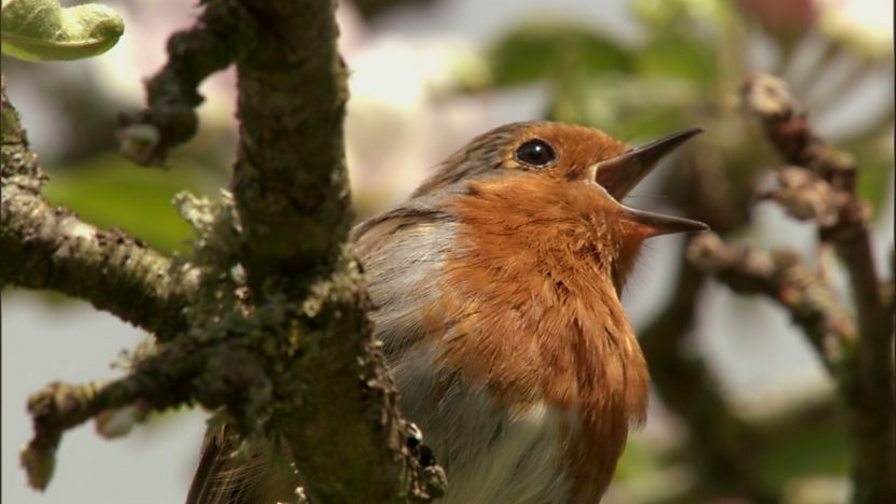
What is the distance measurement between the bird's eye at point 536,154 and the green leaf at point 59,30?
2.71 metres

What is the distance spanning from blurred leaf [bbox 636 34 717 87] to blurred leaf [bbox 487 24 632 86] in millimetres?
229

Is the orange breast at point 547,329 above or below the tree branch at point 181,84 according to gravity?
above

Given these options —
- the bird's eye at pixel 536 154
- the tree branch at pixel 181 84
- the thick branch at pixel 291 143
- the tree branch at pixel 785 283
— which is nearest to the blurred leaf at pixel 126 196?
the bird's eye at pixel 536 154

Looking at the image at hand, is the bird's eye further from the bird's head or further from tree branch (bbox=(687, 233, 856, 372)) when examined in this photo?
tree branch (bbox=(687, 233, 856, 372))

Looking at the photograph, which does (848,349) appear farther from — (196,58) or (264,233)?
(196,58)

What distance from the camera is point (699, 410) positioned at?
5.74m

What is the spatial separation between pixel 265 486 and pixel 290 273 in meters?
1.40

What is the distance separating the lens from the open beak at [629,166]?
477 centimetres

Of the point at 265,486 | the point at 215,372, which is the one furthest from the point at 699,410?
the point at 215,372

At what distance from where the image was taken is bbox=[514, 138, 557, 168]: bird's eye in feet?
16.0

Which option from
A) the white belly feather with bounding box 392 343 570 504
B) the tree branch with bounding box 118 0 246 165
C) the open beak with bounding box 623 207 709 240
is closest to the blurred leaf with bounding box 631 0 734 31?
the open beak with bounding box 623 207 709 240

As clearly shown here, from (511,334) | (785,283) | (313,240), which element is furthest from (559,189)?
(313,240)

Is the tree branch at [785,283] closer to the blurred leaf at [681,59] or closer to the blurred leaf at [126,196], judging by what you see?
the blurred leaf at [681,59]

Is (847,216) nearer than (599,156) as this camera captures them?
Yes
